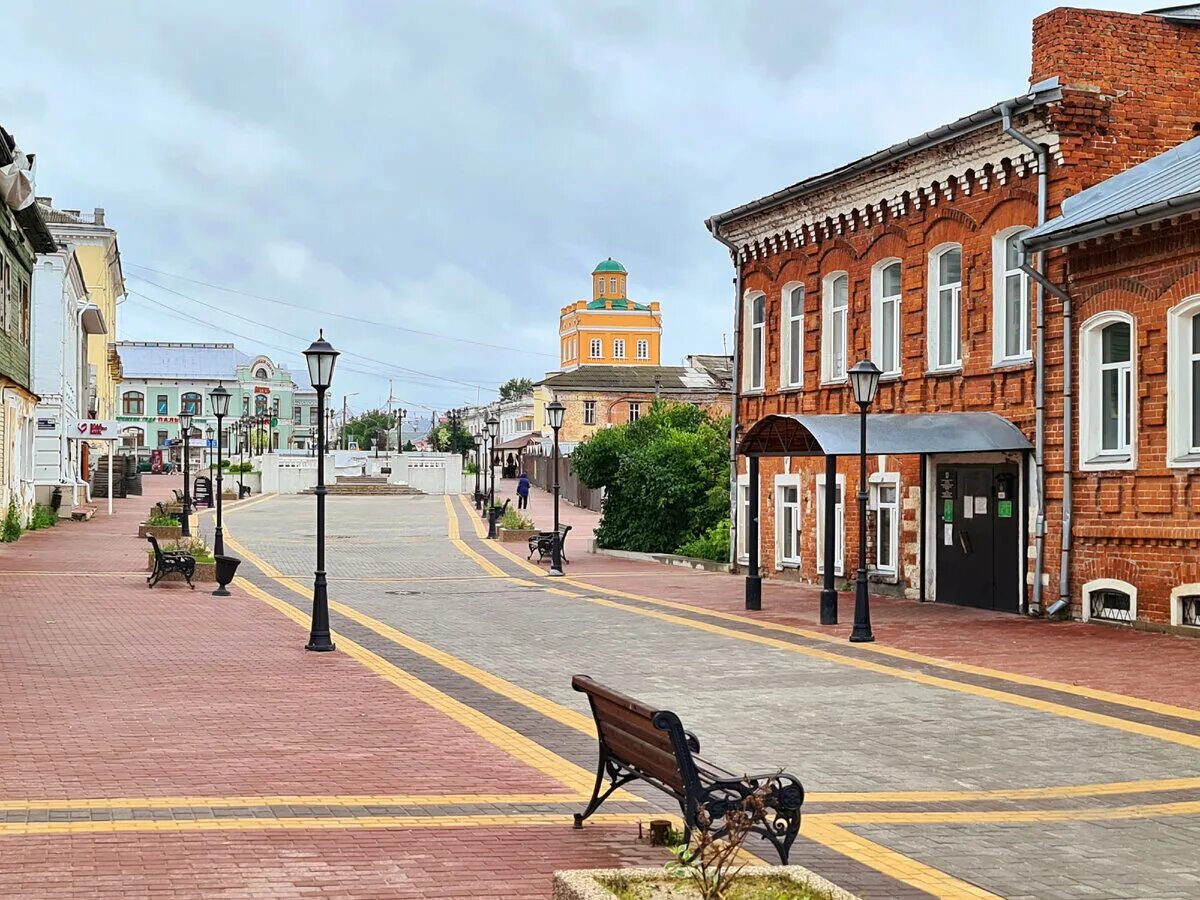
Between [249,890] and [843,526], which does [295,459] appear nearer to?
[843,526]

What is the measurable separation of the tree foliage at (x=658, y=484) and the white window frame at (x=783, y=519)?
22.6ft

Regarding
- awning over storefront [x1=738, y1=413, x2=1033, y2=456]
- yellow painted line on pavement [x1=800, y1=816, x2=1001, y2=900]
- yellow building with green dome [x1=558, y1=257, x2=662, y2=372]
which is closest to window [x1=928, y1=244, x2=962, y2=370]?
awning over storefront [x1=738, y1=413, x2=1033, y2=456]

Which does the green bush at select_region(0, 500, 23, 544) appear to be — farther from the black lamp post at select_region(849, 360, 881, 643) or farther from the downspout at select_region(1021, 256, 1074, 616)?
the downspout at select_region(1021, 256, 1074, 616)

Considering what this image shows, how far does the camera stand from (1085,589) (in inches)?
790

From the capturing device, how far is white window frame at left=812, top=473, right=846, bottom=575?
26.6 meters

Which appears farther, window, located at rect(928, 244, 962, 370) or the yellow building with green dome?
the yellow building with green dome

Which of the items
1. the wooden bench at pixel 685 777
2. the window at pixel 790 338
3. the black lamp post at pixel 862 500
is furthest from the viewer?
the window at pixel 790 338

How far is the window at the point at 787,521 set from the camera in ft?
93.1

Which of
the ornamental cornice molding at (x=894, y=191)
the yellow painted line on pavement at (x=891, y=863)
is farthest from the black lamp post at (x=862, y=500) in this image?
the yellow painted line on pavement at (x=891, y=863)

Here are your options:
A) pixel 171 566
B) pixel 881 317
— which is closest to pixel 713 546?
pixel 881 317

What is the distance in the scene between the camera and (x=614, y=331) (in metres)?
130

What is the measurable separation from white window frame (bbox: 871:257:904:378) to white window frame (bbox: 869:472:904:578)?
1747mm

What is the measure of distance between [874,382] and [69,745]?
11.6 m

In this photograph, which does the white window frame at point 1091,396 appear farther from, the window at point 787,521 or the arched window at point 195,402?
the arched window at point 195,402
